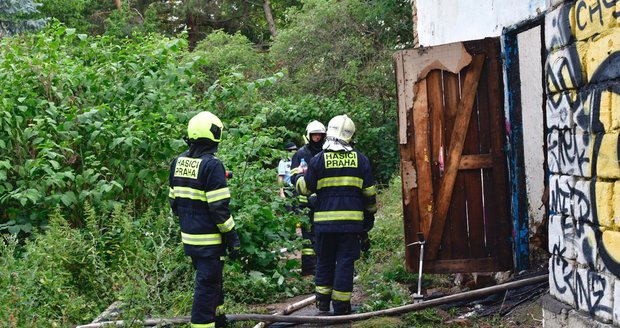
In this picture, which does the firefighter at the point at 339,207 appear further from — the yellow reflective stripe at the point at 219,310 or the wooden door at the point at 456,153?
the yellow reflective stripe at the point at 219,310

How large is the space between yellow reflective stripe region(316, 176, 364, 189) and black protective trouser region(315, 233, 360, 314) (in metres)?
0.49

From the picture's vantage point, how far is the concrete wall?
185 inches

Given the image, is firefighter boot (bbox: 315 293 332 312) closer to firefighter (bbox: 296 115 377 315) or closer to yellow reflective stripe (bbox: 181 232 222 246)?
firefighter (bbox: 296 115 377 315)

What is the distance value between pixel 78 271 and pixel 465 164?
4051 millimetres

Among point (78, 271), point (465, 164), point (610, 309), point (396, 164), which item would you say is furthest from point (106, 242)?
point (396, 164)

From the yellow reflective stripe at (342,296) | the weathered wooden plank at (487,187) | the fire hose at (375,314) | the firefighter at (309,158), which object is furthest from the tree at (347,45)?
the fire hose at (375,314)

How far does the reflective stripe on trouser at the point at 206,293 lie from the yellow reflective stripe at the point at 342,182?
56.7 inches

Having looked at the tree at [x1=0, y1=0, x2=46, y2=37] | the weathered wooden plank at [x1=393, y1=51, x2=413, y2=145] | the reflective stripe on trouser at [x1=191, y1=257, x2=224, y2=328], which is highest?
the tree at [x1=0, y1=0, x2=46, y2=37]

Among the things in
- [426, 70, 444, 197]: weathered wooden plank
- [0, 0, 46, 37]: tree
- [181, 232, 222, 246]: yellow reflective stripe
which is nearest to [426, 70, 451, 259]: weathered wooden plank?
[426, 70, 444, 197]: weathered wooden plank

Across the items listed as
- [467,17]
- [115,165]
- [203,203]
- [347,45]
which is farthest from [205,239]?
[347,45]

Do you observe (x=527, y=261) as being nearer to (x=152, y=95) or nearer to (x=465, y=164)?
(x=465, y=164)

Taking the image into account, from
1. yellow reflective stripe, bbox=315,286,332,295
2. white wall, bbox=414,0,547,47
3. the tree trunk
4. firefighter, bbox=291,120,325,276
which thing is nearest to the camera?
white wall, bbox=414,0,547,47

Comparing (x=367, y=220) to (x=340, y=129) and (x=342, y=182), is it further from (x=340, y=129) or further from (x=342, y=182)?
(x=340, y=129)

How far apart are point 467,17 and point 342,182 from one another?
9.09ft
